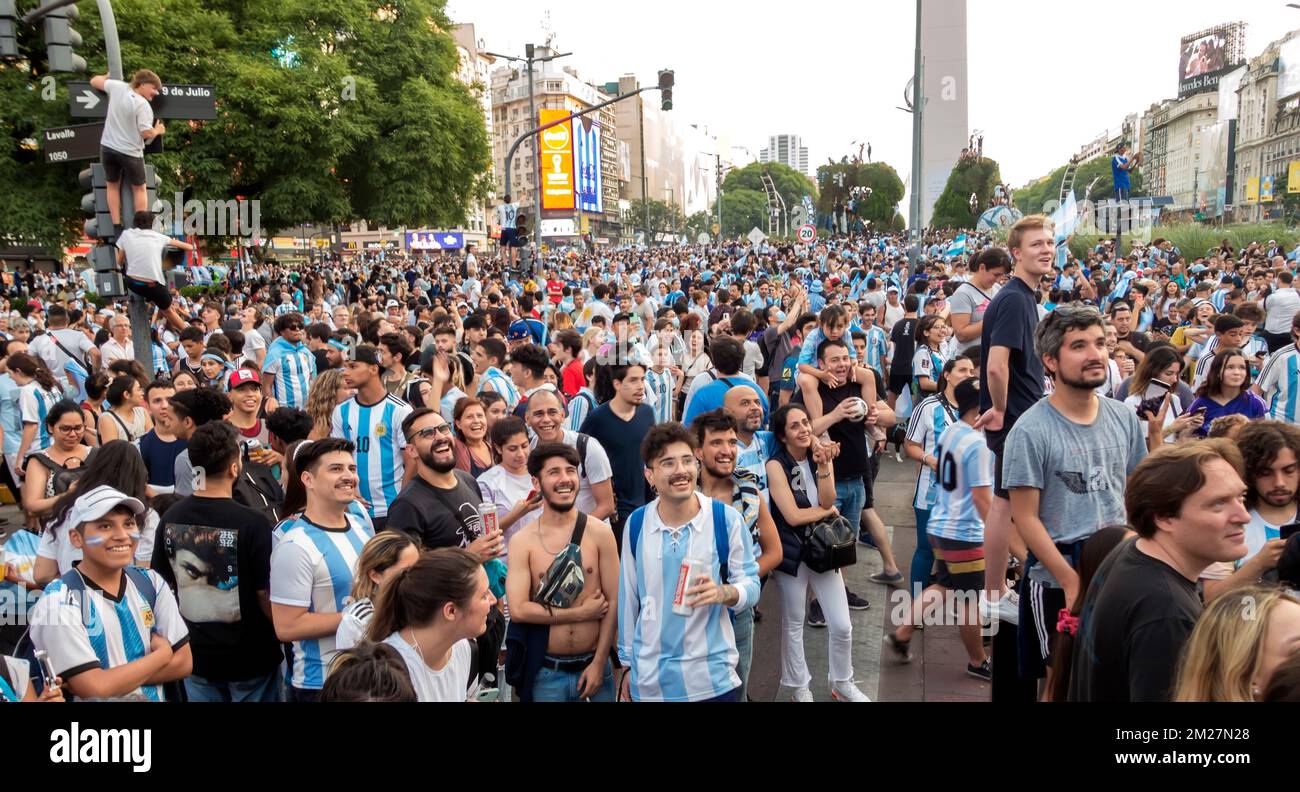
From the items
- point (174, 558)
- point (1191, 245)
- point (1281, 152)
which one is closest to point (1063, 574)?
point (174, 558)

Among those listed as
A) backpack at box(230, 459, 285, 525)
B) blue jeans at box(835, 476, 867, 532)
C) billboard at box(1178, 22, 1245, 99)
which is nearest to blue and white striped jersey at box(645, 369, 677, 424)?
blue jeans at box(835, 476, 867, 532)

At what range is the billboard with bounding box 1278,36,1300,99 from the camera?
7894 centimetres

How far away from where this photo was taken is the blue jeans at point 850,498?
6.47 m

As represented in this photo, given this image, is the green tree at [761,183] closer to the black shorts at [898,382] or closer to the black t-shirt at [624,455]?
the black shorts at [898,382]

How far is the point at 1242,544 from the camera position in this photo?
A: 2529mm

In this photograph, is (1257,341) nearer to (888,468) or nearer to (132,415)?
(888,468)

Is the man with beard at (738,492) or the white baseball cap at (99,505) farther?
the man with beard at (738,492)

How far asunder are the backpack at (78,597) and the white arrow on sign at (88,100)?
6227 millimetres

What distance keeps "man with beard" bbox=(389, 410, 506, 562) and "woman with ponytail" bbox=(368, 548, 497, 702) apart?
110cm

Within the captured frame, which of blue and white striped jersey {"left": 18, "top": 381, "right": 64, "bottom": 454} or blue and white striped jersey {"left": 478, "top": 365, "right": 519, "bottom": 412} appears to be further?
blue and white striped jersey {"left": 18, "top": 381, "right": 64, "bottom": 454}

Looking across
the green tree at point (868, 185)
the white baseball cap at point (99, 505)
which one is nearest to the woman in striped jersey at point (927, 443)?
the white baseball cap at point (99, 505)

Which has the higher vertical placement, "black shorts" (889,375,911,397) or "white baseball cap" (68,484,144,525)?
"white baseball cap" (68,484,144,525)

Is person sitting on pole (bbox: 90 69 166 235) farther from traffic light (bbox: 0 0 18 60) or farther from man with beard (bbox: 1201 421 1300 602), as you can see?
man with beard (bbox: 1201 421 1300 602)

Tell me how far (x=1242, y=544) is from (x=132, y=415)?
6715 mm
